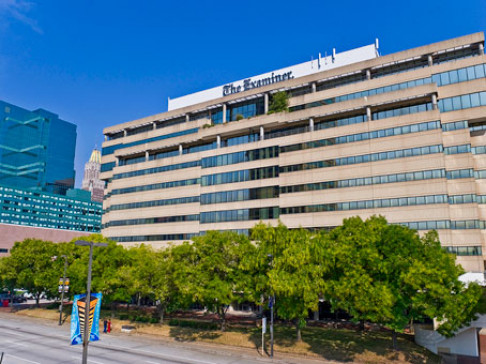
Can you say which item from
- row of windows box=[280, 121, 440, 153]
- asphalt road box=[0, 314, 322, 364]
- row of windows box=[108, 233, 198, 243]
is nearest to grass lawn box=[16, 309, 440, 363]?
asphalt road box=[0, 314, 322, 364]

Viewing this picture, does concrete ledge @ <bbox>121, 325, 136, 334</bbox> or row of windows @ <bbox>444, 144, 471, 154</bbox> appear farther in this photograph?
row of windows @ <bbox>444, 144, 471, 154</bbox>

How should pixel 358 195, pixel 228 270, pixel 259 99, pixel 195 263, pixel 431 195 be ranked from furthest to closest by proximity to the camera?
pixel 259 99 → pixel 358 195 → pixel 431 195 → pixel 195 263 → pixel 228 270

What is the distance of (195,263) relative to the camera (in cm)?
4438

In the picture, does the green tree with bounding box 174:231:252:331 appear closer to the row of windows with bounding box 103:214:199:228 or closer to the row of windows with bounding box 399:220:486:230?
the row of windows with bounding box 399:220:486:230

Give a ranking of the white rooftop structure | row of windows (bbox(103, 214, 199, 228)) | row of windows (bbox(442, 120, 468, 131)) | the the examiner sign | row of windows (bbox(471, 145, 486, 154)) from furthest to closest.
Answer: the the examiner sign → row of windows (bbox(103, 214, 199, 228)) → the white rooftop structure → row of windows (bbox(471, 145, 486, 154)) → row of windows (bbox(442, 120, 468, 131))

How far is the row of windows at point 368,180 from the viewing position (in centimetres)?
5241

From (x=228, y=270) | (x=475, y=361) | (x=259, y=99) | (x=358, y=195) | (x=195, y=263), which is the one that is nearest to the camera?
(x=475, y=361)

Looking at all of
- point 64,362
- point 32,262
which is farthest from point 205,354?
point 32,262

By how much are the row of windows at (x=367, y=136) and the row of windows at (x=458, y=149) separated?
345cm

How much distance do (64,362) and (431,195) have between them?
46.8 m

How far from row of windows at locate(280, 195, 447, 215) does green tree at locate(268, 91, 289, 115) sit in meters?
18.1

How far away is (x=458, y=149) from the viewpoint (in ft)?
173

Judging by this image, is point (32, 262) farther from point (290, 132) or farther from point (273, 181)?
point (290, 132)

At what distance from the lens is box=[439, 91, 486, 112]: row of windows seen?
52.7 metres
